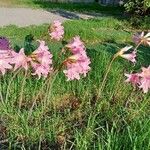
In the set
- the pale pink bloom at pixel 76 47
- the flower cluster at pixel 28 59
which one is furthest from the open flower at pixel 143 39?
the flower cluster at pixel 28 59

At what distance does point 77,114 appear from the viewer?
5.14m

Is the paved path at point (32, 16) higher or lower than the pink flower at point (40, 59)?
lower

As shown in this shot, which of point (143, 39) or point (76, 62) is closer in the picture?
point (76, 62)

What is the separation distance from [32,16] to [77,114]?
49.2 ft

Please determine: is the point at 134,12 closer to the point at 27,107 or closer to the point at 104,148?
the point at 27,107

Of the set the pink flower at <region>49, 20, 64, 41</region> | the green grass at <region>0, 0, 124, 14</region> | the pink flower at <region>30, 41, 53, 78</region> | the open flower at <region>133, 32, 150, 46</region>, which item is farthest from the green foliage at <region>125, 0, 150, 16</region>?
the pink flower at <region>30, 41, 53, 78</region>

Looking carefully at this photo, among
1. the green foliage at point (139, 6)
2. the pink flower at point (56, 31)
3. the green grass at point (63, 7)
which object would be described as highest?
the pink flower at point (56, 31)

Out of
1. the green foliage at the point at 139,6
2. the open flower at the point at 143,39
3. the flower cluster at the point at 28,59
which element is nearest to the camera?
the flower cluster at the point at 28,59

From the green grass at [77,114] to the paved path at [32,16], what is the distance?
1066 centimetres

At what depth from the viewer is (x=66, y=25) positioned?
14945 mm

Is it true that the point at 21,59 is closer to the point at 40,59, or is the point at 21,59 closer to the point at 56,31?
the point at 40,59

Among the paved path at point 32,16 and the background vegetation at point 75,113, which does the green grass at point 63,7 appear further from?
the background vegetation at point 75,113

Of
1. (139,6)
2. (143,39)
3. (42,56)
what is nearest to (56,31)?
(143,39)

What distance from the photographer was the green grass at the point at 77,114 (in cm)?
406
